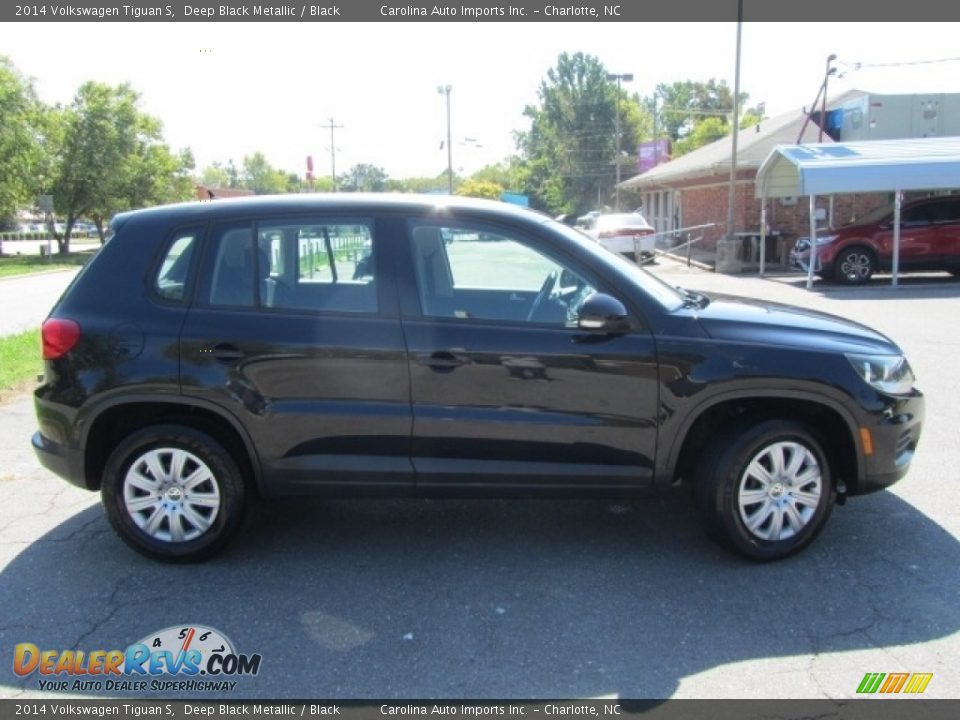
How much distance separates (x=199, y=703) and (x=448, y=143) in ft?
168

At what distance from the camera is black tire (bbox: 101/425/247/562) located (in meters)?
3.85

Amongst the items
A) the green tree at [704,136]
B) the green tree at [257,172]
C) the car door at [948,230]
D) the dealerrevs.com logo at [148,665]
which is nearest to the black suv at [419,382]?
the dealerrevs.com logo at [148,665]

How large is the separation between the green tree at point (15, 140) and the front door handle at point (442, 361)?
1378 inches

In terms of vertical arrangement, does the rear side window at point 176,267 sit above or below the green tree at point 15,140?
below

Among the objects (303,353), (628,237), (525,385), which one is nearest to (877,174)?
(628,237)

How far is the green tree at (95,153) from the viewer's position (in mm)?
38312

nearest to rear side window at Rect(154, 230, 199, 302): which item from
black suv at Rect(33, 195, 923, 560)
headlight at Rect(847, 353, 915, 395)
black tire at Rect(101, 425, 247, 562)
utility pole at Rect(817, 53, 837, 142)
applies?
black suv at Rect(33, 195, 923, 560)

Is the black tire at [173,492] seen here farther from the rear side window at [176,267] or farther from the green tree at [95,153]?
the green tree at [95,153]

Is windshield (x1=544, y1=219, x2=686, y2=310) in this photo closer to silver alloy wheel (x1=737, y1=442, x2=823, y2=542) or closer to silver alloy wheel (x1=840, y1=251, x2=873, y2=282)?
silver alloy wheel (x1=737, y1=442, x2=823, y2=542)

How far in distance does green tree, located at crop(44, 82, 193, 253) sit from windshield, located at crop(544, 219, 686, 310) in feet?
131

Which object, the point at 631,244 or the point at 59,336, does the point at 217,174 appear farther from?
the point at 59,336

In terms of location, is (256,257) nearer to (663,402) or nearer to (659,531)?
(663,402)

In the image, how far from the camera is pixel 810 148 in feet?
56.6

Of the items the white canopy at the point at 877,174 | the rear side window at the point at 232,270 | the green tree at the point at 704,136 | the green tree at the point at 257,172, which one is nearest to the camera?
the rear side window at the point at 232,270
